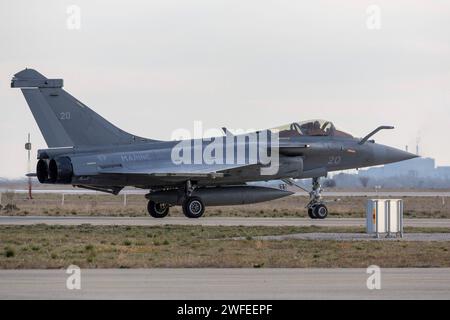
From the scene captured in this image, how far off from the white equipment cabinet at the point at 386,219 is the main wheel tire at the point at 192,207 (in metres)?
9.88

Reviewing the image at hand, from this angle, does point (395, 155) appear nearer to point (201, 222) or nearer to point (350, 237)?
point (201, 222)

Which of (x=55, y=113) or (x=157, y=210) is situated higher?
(x=55, y=113)

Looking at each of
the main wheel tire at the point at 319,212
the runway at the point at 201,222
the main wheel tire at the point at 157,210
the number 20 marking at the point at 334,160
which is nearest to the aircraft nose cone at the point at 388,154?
the number 20 marking at the point at 334,160

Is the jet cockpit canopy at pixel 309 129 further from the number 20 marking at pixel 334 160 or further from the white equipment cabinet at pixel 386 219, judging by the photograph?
the white equipment cabinet at pixel 386 219

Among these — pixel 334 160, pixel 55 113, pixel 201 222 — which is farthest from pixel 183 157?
pixel 334 160

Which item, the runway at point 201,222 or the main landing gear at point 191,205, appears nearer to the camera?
the runway at point 201,222

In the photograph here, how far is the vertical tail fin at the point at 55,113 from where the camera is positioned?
37500 mm

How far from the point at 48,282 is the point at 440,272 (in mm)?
7400

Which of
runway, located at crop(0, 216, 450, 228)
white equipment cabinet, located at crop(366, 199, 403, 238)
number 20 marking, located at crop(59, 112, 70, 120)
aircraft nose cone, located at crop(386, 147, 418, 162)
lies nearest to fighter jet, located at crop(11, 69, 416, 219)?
number 20 marking, located at crop(59, 112, 70, 120)

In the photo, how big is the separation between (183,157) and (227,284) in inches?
867

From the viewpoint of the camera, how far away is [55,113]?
37531mm

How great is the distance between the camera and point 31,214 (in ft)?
142

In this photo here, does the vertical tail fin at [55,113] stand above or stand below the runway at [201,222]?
above
